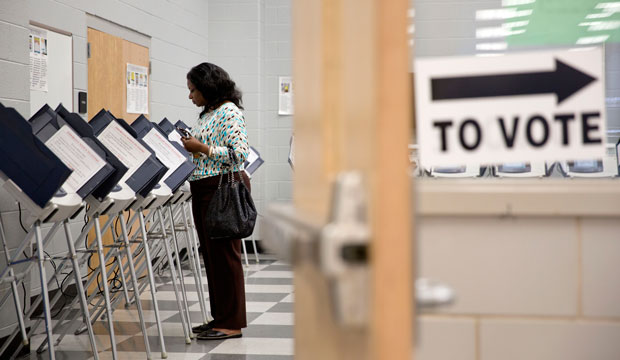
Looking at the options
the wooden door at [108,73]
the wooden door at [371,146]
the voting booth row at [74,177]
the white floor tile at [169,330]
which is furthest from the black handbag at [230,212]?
the wooden door at [371,146]

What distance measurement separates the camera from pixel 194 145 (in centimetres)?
377

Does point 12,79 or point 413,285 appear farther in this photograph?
point 12,79

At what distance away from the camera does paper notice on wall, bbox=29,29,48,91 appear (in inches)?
179

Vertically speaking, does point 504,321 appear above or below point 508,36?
below

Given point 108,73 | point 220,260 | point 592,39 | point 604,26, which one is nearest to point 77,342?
point 220,260

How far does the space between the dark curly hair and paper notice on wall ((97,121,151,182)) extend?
0.54 metres

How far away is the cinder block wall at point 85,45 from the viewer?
3.71 meters

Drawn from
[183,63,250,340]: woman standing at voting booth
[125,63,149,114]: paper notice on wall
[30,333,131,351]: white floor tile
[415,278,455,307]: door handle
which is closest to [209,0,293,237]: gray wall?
[125,63,149,114]: paper notice on wall

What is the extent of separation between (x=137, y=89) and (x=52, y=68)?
1.41 meters

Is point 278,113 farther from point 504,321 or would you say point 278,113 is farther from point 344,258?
point 344,258

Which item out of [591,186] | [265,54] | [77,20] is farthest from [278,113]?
[591,186]

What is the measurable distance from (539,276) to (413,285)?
678 millimetres

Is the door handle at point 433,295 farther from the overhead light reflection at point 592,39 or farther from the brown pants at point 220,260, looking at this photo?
the brown pants at point 220,260

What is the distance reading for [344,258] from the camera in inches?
18.6
